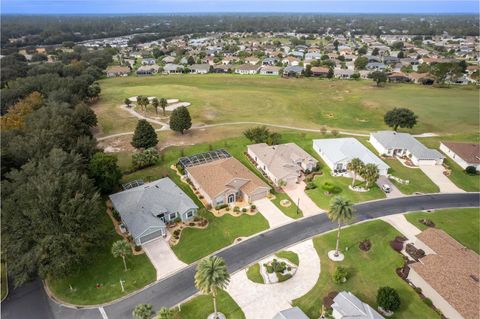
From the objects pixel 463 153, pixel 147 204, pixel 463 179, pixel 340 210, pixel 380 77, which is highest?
pixel 380 77

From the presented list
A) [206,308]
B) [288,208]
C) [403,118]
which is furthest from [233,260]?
[403,118]

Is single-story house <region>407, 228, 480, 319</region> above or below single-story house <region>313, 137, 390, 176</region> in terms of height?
below

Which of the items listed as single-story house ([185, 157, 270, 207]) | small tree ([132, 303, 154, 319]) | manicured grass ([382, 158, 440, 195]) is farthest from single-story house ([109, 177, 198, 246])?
manicured grass ([382, 158, 440, 195])

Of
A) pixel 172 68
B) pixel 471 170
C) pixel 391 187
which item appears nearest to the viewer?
pixel 391 187

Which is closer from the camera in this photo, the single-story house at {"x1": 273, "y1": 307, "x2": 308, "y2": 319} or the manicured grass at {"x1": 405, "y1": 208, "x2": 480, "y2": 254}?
the single-story house at {"x1": 273, "y1": 307, "x2": 308, "y2": 319}

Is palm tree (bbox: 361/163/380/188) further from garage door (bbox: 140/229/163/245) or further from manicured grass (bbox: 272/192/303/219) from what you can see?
garage door (bbox: 140/229/163/245)

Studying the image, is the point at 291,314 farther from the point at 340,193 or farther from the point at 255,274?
the point at 340,193
